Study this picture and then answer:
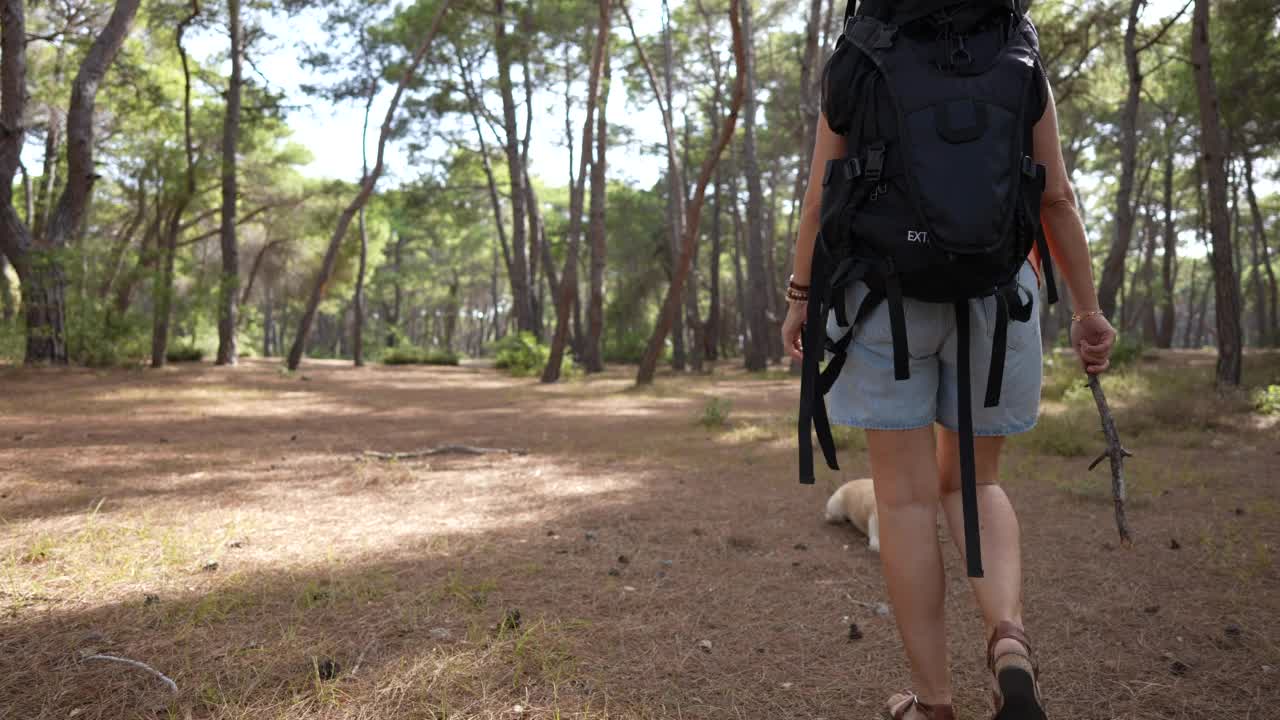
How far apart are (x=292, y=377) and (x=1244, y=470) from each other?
44.7ft

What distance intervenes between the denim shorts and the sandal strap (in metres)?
0.39

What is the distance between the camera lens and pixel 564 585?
8.94 ft

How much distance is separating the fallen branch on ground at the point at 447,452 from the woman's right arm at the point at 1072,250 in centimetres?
456

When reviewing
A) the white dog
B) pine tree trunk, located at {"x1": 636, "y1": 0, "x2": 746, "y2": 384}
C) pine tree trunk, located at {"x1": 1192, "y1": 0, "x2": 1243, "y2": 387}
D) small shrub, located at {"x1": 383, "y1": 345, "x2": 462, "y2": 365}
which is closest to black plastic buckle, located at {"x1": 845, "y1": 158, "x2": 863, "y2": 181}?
the white dog

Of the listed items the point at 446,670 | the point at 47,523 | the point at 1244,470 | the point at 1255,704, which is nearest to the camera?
the point at 1255,704

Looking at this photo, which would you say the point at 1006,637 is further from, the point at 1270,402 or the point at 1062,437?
the point at 1270,402

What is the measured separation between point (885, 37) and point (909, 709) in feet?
4.79

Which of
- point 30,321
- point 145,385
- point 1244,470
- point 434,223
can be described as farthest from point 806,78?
point 434,223

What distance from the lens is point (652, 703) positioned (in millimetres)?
1871

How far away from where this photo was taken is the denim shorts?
1457 millimetres

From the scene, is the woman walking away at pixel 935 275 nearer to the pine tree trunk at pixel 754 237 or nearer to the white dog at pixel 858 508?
the white dog at pixel 858 508

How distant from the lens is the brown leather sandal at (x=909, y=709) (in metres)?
1.56

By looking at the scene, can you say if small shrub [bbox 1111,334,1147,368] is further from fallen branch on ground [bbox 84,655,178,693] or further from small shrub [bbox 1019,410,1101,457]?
fallen branch on ground [bbox 84,655,178,693]

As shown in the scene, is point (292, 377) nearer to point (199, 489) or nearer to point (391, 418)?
point (391, 418)
